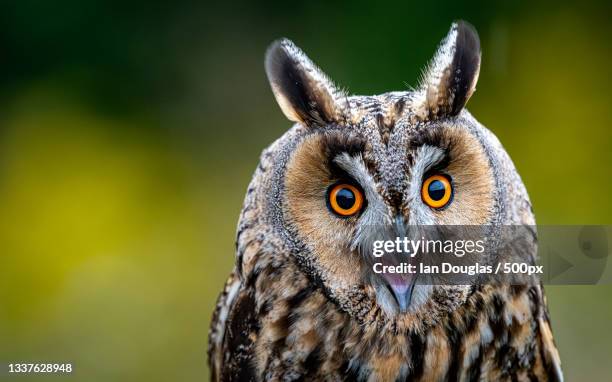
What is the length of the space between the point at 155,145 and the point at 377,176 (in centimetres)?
202

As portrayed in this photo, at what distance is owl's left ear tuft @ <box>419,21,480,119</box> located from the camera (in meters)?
1.24

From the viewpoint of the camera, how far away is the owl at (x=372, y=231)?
1217 mm

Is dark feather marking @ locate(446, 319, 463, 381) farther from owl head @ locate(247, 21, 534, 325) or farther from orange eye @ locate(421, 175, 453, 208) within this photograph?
orange eye @ locate(421, 175, 453, 208)

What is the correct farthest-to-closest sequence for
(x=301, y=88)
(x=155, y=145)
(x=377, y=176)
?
(x=155, y=145) → (x=301, y=88) → (x=377, y=176)

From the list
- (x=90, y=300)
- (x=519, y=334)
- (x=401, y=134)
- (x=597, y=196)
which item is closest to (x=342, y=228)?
(x=401, y=134)

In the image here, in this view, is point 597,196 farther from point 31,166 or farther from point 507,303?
point 31,166

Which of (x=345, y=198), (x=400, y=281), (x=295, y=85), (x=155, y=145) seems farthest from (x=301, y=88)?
(x=155, y=145)

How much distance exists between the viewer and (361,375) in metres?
1.40

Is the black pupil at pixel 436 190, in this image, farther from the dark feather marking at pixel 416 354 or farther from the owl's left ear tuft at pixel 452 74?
the dark feather marking at pixel 416 354

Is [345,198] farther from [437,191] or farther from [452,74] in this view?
[452,74]

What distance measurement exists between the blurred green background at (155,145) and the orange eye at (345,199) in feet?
3.80

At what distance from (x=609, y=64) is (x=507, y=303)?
3.94 ft

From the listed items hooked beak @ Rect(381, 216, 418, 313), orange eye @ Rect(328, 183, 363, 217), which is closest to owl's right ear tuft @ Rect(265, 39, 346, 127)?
orange eye @ Rect(328, 183, 363, 217)

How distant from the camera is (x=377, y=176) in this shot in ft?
3.90
